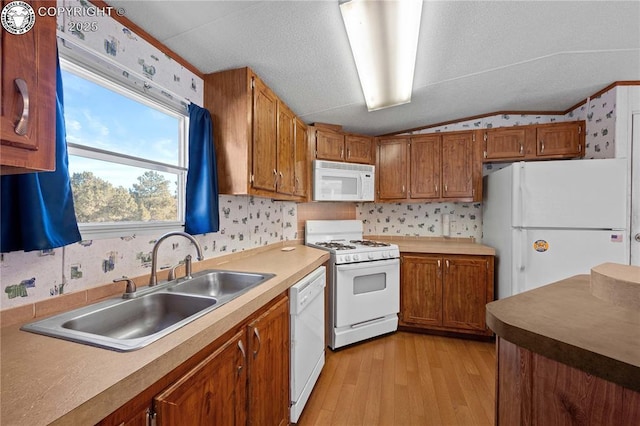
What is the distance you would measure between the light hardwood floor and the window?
5.18 ft

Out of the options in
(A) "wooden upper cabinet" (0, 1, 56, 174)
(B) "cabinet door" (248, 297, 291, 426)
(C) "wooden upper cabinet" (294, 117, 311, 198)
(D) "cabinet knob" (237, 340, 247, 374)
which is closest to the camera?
(A) "wooden upper cabinet" (0, 1, 56, 174)

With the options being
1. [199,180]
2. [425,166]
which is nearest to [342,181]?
[425,166]

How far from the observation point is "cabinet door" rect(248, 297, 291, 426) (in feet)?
3.90

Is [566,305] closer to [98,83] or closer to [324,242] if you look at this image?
[98,83]

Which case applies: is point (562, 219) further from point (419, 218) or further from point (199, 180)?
point (199, 180)

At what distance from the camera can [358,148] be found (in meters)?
3.26

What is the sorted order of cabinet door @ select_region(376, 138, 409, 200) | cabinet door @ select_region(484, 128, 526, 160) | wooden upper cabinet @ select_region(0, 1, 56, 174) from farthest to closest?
1. cabinet door @ select_region(376, 138, 409, 200)
2. cabinet door @ select_region(484, 128, 526, 160)
3. wooden upper cabinet @ select_region(0, 1, 56, 174)

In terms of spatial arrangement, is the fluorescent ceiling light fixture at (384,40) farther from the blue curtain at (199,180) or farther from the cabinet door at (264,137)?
the blue curtain at (199,180)

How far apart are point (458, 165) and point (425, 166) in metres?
0.35

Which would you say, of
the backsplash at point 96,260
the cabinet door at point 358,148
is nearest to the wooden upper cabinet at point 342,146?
the cabinet door at point 358,148

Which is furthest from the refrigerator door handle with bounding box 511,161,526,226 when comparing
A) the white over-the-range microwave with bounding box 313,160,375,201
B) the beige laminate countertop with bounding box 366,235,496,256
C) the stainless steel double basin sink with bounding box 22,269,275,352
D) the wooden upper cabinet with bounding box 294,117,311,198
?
the stainless steel double basin sink with bounding box 22,269,275,352

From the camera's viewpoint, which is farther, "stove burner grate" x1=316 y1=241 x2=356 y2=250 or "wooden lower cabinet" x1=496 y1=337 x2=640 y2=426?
"stove burner grate" x1=316 y1=241 x2=356 y2=250

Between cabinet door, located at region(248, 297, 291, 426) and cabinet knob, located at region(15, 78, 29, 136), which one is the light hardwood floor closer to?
cabinet door, located at region(248, 297, 291, 426)

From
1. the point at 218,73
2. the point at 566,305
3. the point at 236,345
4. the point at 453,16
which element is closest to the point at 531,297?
the point at 566,305
